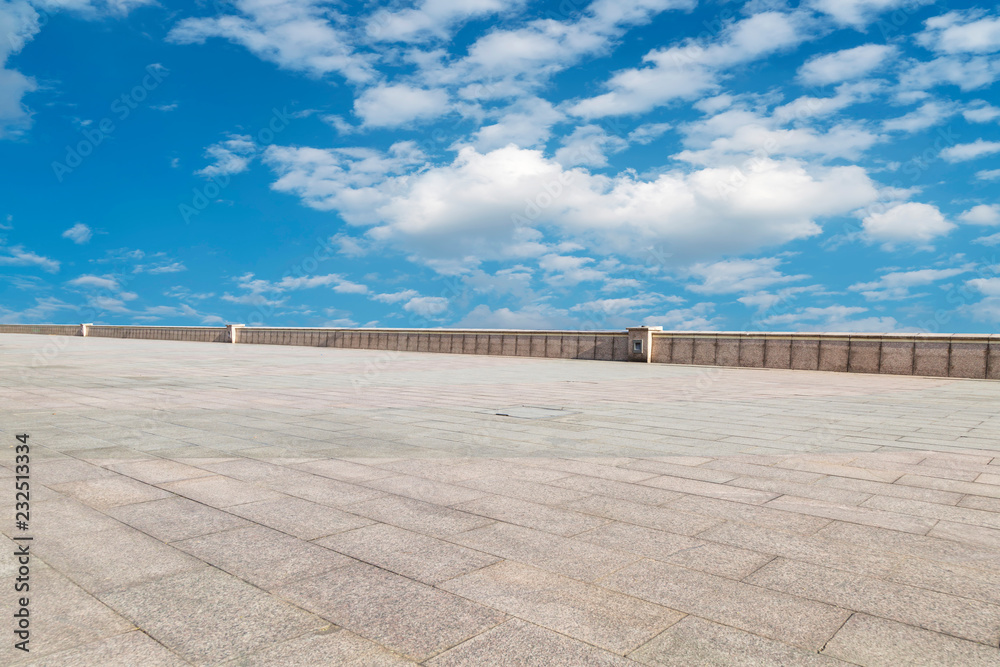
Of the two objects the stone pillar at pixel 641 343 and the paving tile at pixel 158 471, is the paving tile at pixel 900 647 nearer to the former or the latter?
the paving tile at pixel 158 471

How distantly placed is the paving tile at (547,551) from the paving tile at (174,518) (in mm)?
1485

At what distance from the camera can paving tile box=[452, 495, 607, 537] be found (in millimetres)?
3904

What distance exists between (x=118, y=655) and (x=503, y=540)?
1904 millimetres

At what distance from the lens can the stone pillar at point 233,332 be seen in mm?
35438

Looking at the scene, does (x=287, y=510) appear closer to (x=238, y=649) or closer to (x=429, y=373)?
(x=238, y=649)

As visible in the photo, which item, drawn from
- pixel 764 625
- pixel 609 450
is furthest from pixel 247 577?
pixel 609 450

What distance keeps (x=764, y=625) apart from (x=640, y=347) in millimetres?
18713

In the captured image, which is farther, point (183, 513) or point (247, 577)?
point (183, 513)

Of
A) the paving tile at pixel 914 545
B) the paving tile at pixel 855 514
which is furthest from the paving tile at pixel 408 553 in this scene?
the paving tile at pixel 855 514

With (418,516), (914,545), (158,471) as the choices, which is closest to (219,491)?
(158,471)

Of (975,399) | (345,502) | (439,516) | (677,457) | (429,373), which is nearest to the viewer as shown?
(439,516)

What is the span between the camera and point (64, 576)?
10.4 feet

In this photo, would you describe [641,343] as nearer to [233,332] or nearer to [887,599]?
[887,599]

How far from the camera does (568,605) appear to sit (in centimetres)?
282
